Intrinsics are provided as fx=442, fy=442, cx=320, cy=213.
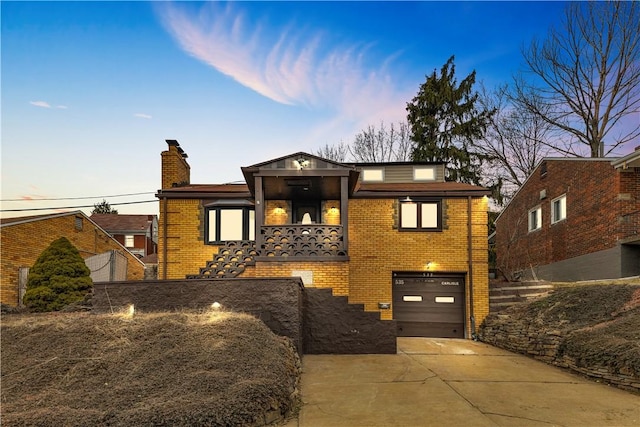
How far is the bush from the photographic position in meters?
12.8

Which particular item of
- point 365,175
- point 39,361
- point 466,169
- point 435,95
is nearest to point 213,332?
point 39,361

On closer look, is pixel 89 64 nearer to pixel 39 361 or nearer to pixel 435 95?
pixel 39 361

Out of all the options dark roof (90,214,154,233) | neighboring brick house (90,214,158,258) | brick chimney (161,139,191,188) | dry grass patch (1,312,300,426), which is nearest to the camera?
dry grass patch (1,312,300,426)

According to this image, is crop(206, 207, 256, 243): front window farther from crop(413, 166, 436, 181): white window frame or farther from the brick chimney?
crop(413, 166, 436, 181): white window frame

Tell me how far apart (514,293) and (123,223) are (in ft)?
130

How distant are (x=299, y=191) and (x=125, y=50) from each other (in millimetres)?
6810

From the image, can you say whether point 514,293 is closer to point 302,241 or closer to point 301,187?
point 302,241

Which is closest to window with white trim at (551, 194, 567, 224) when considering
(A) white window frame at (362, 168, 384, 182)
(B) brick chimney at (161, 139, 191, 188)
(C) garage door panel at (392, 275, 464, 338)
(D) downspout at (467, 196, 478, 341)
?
(D) downspout at (467, 196, 478, 341)

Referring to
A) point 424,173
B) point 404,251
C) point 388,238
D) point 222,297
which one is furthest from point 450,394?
point 424,173

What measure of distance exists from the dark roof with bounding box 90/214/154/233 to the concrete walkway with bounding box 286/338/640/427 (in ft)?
123

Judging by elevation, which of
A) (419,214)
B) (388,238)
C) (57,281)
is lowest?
(57,281)

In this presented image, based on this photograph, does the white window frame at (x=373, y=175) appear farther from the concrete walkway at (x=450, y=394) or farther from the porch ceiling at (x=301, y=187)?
the concrete walkway at (x=450, y=394)

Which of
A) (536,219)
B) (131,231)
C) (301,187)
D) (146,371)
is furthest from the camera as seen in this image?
(131,231)

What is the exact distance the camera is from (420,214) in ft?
52.1
